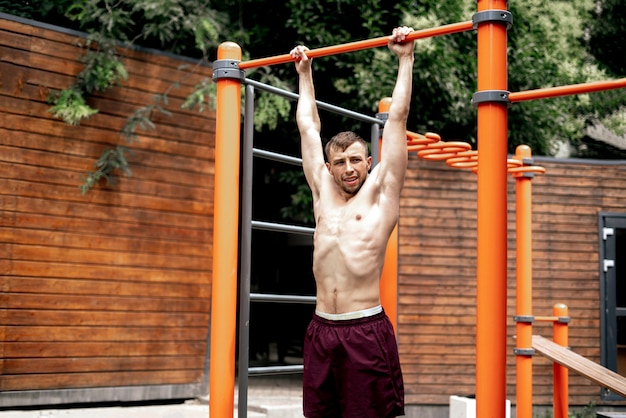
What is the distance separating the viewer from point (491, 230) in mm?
2385

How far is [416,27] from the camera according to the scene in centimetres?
760

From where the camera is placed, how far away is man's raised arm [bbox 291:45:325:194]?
2.90 metres

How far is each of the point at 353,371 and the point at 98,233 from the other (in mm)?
3974

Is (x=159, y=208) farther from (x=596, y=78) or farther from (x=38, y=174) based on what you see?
(x=596, y=78)

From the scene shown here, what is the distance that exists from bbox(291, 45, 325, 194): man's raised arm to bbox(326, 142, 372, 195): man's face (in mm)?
111

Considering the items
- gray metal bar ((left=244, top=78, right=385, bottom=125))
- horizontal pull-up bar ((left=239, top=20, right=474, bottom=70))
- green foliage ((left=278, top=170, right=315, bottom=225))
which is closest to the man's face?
horizontal pull-up bar ((left=239, top=20, right=474, bottom=70))

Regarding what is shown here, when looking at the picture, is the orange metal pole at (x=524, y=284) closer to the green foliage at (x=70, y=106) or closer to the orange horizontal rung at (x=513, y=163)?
the orange horizontal rung at (x=513, y=163)

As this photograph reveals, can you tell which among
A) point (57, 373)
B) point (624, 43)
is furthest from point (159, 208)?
point (624, 43)

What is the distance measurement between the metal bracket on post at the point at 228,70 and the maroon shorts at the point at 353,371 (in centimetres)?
103

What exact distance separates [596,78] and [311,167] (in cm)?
689

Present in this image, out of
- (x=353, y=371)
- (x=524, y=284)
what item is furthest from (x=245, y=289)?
(x=524, y=284)

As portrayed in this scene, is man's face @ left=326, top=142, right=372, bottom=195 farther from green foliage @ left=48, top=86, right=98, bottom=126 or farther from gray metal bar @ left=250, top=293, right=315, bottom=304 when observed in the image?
green foliage @ left=48, top=86, right=98, bottom=126

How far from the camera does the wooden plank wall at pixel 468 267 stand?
706 centimetres

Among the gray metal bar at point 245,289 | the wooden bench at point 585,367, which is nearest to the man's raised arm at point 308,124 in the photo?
the gray metal bar at point 245,289
